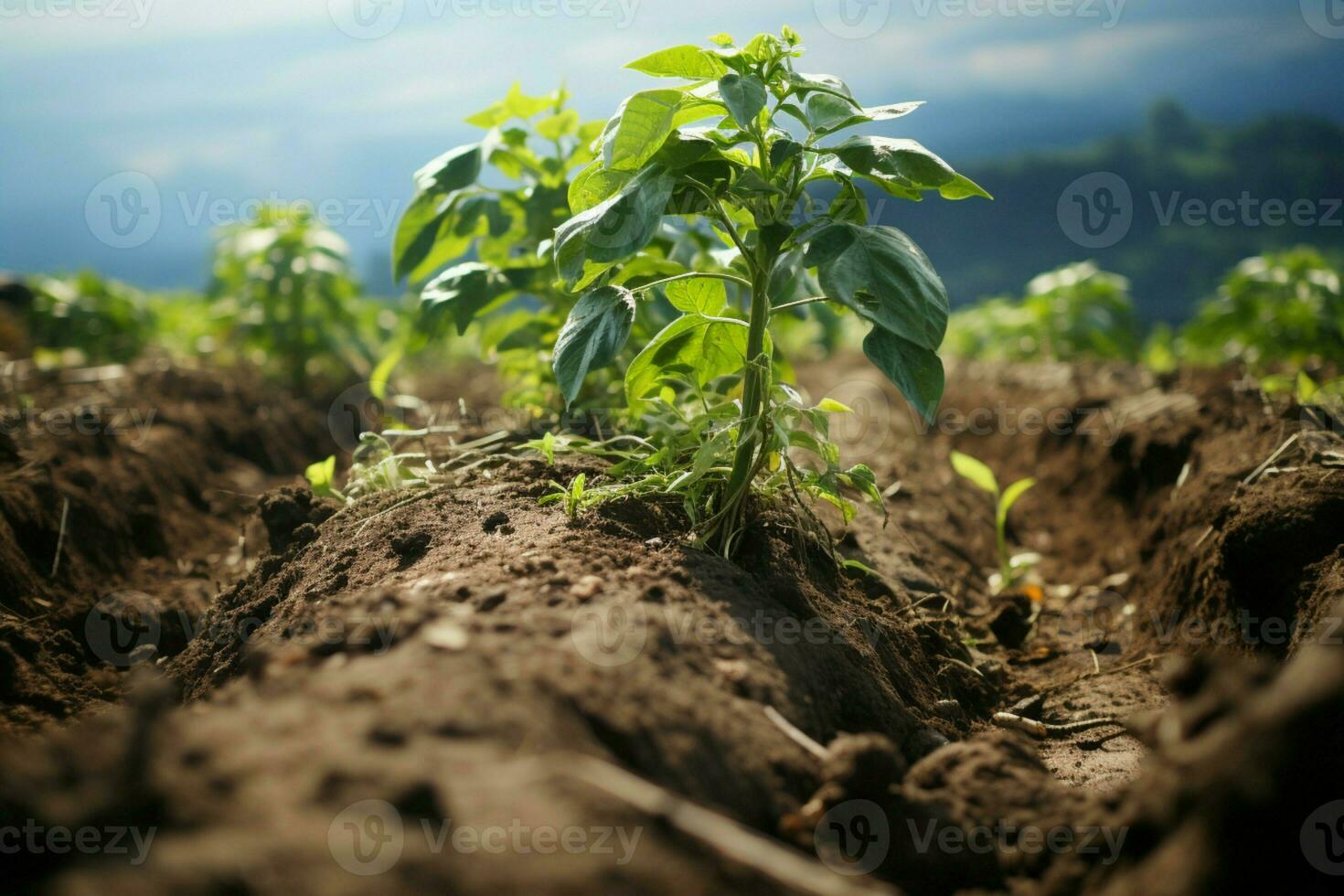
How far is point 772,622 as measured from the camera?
1.48m

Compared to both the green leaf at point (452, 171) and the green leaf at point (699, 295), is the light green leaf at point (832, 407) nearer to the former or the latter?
the green leaf at point (699, 295)

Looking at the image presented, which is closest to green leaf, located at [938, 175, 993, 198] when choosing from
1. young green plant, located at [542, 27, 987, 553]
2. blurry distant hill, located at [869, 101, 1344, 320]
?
young green plant, located at [542, 27, 987, 553]

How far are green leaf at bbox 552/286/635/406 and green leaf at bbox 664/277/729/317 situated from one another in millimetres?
269

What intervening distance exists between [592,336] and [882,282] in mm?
533

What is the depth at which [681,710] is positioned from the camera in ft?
3.62

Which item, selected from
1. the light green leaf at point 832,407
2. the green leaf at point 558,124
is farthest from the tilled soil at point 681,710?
the green leaf at point 558,124

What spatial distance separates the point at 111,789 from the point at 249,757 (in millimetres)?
112

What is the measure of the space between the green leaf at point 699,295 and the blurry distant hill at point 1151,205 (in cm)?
950

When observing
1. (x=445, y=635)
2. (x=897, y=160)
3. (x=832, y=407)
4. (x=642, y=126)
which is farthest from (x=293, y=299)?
(x=445, y=635)

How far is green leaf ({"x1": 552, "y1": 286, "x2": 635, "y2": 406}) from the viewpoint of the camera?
5.09 feet

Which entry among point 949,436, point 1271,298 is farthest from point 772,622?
point 1271,298

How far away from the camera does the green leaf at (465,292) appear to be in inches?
92.7

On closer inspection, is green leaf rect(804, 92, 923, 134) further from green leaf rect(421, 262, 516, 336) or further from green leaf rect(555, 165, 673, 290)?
green leaf rect(421, 262, 516, 336)

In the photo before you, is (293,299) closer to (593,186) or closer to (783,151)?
(593,186)
